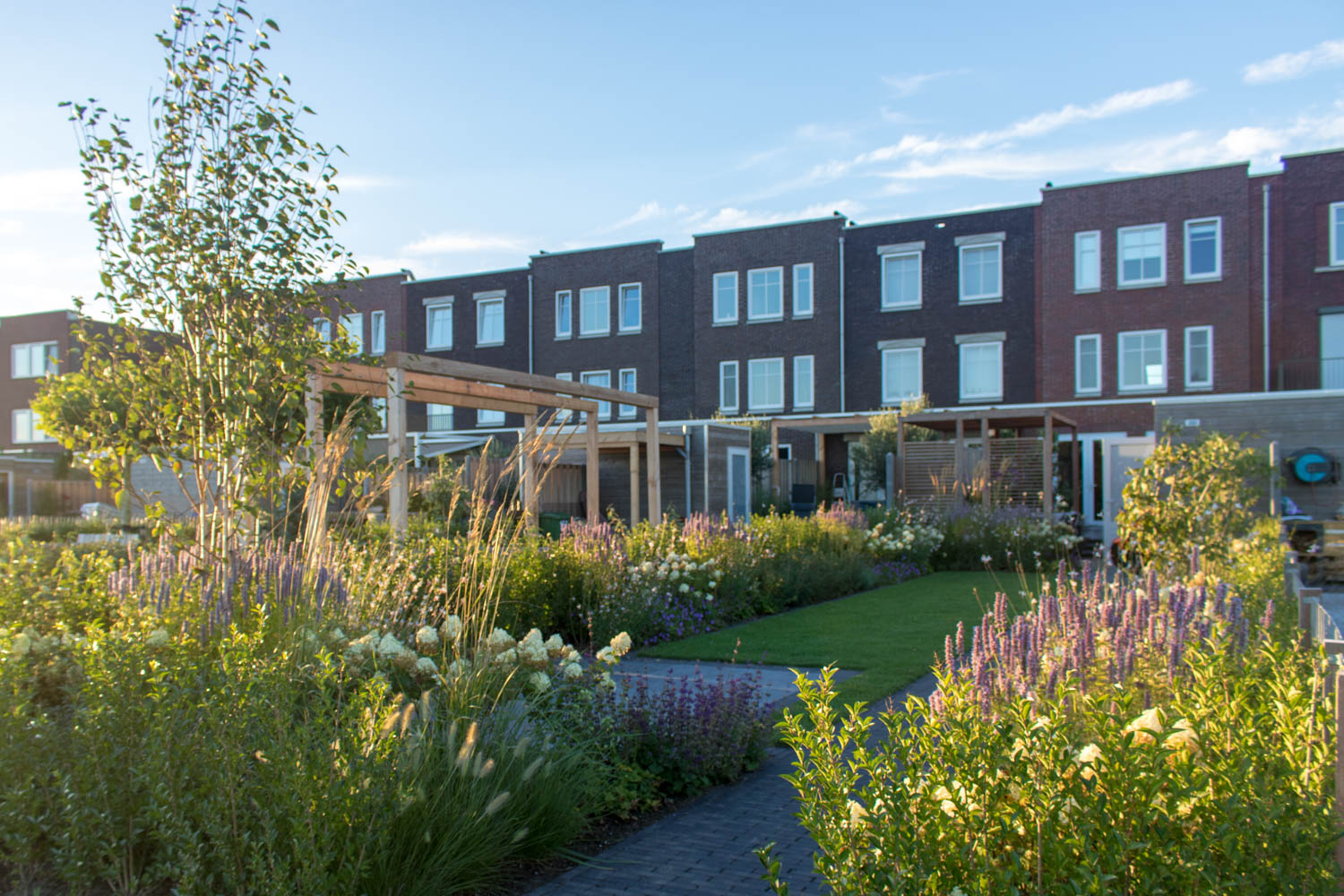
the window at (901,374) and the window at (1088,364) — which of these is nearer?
the window at (1088,364)

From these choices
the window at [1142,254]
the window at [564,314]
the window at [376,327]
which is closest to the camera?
the window at [1142,254]

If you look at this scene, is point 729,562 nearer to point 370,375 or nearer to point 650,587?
point 650,587

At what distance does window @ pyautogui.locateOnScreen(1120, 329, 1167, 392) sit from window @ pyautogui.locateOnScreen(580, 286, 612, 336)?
15.5m

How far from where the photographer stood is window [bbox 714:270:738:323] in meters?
31.5

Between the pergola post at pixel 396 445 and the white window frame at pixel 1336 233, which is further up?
the white window frame at pixel 1336 233

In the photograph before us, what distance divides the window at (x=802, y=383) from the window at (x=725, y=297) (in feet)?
7.93

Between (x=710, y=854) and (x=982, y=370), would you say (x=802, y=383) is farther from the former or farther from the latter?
(x=710, y=854)

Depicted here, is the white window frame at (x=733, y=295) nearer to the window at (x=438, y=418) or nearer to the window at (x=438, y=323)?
the window at (x=438, y=323)

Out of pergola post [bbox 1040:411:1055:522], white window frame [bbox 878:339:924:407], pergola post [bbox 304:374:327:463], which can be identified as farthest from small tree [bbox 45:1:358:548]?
white window frame [bbox 878:339:924:407]

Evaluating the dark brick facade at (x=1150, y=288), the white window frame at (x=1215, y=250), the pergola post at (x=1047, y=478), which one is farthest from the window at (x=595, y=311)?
the pergola post at (x=1047, y=478)

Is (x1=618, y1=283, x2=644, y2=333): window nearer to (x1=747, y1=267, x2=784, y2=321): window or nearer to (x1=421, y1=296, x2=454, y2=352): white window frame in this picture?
(x1=747, y1=267, x2=784, y2=321): window

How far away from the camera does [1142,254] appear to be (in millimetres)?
26406

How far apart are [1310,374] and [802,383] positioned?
1311cm

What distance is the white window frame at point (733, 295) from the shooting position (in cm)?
3147
